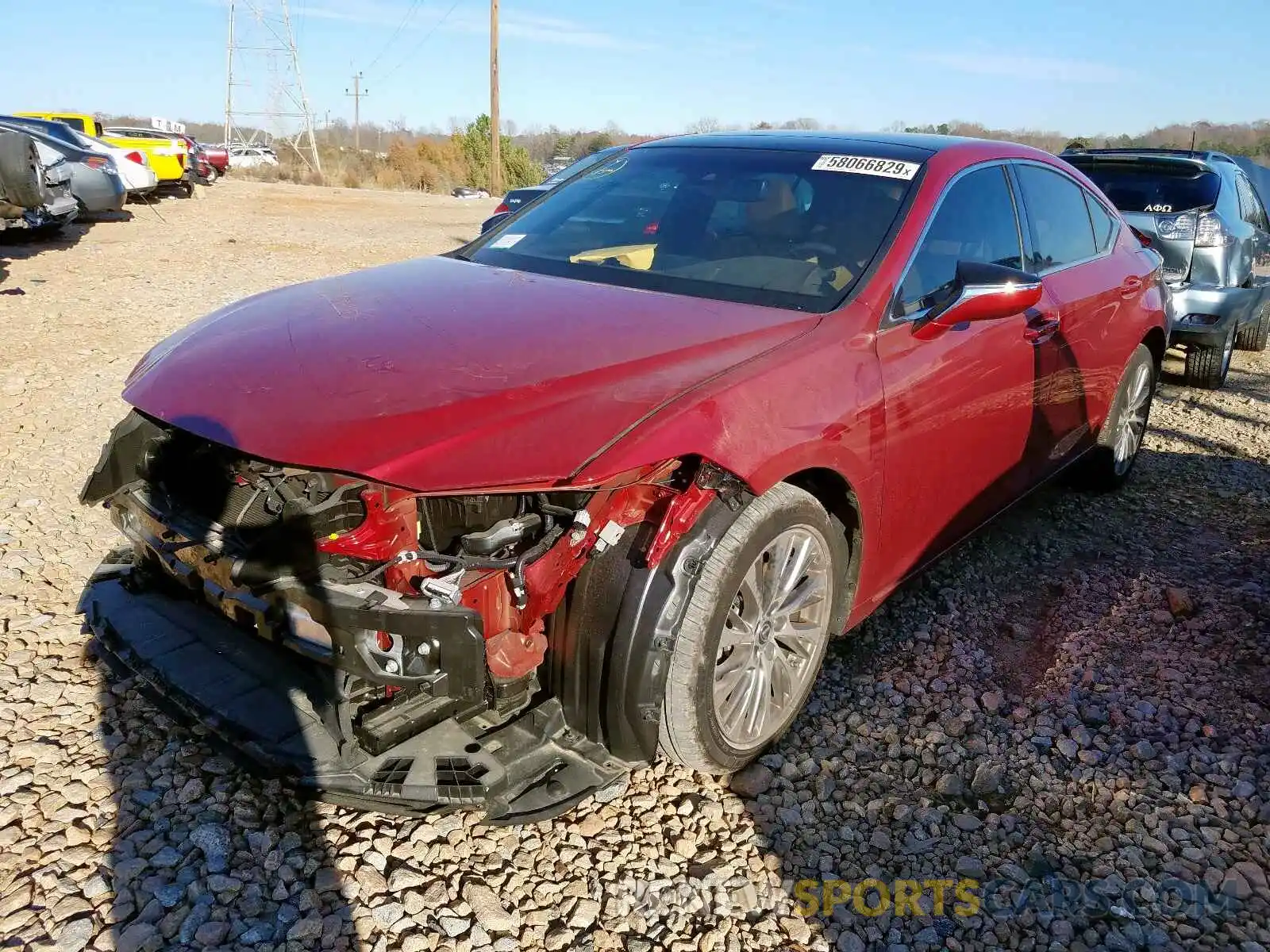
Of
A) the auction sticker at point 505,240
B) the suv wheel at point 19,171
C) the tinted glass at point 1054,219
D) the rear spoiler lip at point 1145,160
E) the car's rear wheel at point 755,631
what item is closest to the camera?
the car's rear wheel at point 755,631

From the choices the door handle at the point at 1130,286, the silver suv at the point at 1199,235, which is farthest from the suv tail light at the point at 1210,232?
the door handle at the point at 1130,286

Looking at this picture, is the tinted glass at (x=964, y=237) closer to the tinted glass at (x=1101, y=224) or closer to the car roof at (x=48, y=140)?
the tinted glass at (x=1101, y=224)

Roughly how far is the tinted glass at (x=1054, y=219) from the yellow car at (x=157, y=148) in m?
16.3

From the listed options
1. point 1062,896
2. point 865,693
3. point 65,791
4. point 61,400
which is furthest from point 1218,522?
point 61,400

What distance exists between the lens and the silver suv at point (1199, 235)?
23.0ft

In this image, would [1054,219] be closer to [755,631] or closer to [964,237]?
[964,237]

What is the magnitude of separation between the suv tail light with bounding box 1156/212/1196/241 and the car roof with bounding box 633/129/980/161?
4243 millimetres

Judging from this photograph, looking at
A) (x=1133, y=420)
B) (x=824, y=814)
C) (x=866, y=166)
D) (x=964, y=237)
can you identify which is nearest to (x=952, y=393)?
(x=964, y=237)

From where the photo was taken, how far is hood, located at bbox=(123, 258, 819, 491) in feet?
6.90

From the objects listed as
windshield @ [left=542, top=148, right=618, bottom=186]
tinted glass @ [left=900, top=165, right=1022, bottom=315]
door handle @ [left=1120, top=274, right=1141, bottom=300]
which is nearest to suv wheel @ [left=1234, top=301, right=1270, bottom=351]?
door handle @ [left=1120, top=274, right=1141, bottom=300]

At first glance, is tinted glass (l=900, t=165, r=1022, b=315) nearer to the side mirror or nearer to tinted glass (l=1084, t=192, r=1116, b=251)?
the side mirror

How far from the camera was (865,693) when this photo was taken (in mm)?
3199

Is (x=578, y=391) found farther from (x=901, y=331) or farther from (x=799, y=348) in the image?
(x=901, y=331)

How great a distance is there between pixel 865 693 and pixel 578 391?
160cm
